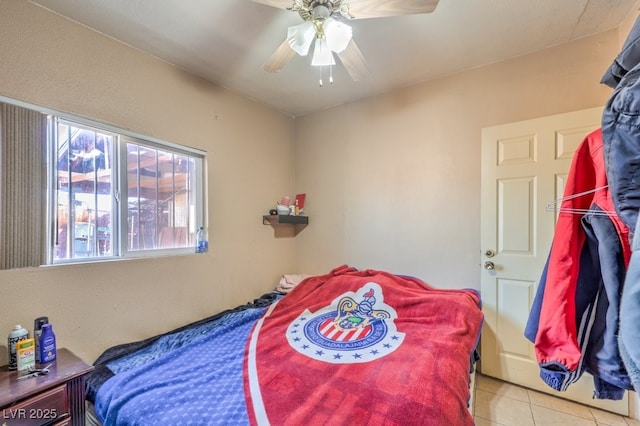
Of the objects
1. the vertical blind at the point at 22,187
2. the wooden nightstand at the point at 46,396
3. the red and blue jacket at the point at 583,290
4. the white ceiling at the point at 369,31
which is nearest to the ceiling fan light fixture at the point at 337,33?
the white ceiling at the point at 369,31

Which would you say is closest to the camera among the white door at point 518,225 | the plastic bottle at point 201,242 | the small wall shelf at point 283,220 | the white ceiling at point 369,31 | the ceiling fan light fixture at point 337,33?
the ceiling fan light fixture at point 337,33

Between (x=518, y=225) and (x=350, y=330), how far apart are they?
4.88 ft

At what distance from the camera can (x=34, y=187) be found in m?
1.54

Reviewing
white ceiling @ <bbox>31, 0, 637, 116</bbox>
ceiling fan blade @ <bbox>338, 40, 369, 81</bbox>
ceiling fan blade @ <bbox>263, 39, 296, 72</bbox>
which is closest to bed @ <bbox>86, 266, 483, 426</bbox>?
ceiling fan blade @ <bbox>338, 40, 369, 81</bbox>

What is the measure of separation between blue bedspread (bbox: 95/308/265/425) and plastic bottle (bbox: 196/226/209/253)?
757 millimetres

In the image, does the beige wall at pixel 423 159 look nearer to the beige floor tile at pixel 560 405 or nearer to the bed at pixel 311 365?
the bed at pixel 311 365

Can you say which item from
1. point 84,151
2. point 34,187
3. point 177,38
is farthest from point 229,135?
point 34,187

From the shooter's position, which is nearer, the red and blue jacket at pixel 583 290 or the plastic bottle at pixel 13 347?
the red and blue jacket at pixel 583 290

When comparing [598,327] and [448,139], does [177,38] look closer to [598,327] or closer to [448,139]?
[448,139]

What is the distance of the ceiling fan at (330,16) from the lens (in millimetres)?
1302

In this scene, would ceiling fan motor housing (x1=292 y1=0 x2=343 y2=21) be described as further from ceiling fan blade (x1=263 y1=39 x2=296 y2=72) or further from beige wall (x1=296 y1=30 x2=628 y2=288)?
beige wall (x1=296 y1=30 x2=628 y2=288)

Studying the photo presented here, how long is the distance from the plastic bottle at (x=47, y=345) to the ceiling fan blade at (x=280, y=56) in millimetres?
1921

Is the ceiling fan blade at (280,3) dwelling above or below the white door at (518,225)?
above

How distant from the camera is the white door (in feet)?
6.39
